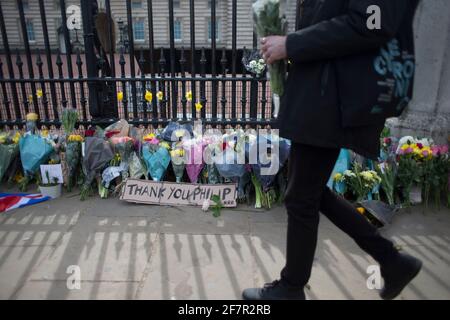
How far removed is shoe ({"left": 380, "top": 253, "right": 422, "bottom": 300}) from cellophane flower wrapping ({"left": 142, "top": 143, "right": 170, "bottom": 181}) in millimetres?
2161

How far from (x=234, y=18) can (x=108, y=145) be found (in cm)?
188

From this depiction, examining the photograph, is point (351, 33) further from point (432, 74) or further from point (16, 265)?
point (432, 74)

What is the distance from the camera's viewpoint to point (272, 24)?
1.83 meters

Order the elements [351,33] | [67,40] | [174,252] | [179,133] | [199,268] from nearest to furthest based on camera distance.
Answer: [351,33] → [199,268] → [174,252] → [179,133] → [67,40]

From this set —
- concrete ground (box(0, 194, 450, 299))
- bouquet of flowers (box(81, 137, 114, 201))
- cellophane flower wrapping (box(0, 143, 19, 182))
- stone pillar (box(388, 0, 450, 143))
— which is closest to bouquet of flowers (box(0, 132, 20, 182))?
cellophane flower wrapping (box(0, 143, 19, 182))

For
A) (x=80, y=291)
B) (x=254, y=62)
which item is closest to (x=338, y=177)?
(x=254, y=62)

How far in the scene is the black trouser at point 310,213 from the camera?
66.5 inches

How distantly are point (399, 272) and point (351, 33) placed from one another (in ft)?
4.11

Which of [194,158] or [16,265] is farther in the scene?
[194,158]

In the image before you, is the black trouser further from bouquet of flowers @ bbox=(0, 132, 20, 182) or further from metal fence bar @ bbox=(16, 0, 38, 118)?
metal fence bar @ bbox=(16, 0, 38, 118)

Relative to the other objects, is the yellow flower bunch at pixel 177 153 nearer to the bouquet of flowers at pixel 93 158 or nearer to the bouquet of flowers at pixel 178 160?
the bouquet of flowers at pixel 178 160

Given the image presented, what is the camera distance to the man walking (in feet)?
4.78

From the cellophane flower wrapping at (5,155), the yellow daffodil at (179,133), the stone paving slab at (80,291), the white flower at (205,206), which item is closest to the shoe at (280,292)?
the stone paving slab at (80,291)

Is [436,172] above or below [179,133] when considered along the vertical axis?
below
